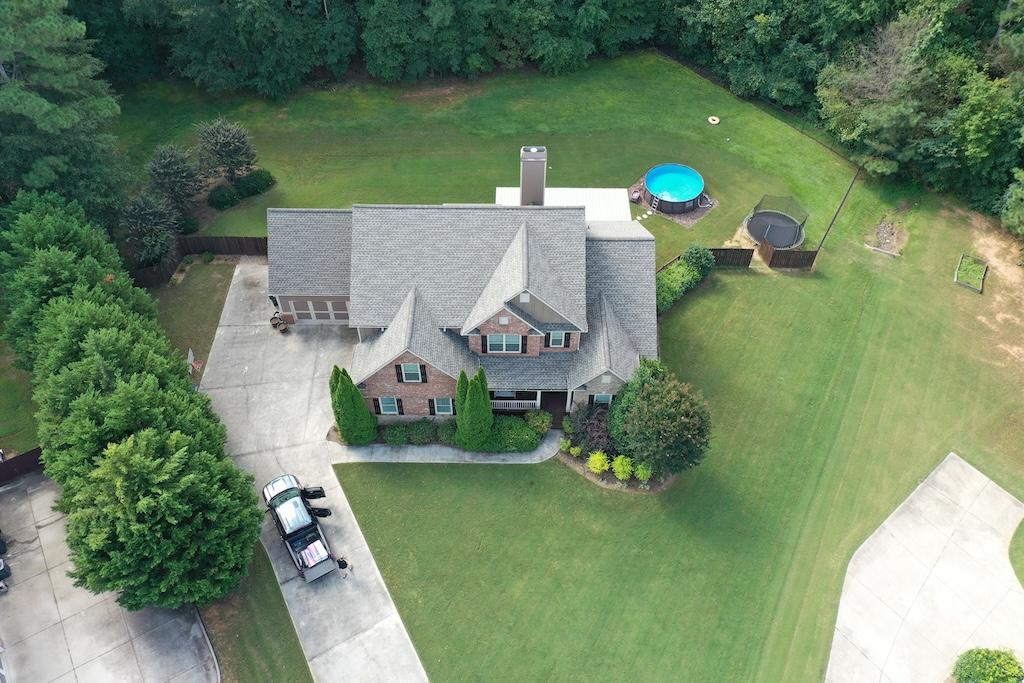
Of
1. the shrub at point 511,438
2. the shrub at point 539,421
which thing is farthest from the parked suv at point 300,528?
the shrub at point 539,421

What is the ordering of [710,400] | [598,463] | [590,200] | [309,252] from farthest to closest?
[590,200]
[309,252]
[710,400]
[598,463]

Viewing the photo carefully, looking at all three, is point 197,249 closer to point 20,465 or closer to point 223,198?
point 223,198

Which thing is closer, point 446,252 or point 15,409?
point 446,252

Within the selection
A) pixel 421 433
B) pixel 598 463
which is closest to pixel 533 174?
pixel 421 433

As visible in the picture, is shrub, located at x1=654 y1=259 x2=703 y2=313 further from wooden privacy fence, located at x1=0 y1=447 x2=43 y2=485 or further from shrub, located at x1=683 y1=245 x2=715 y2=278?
wooden privacy fence, located at x1=0 y1=447 x2=43 y2=485

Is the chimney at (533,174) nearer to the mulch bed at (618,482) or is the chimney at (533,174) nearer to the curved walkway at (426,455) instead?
the curved walkway at (426,455)

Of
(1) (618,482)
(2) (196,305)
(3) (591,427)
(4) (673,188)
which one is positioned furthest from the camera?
(4) (673,188)

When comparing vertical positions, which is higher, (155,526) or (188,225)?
(188,225)

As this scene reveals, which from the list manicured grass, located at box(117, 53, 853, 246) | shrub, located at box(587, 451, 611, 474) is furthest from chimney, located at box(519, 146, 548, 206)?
shrub, located at box(587, 451, 611, 474)
